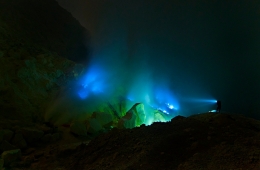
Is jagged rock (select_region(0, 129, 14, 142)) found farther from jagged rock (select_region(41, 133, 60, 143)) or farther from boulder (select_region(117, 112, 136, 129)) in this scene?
boulder (select_region(117, 112, 136, 129))

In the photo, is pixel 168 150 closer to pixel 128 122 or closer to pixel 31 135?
pixel 31 135

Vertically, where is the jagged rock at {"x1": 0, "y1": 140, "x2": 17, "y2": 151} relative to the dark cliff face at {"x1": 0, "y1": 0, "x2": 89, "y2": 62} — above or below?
below

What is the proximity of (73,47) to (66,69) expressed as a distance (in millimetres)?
10589

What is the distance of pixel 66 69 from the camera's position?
1662 centimetres

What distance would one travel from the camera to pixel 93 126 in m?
11.7

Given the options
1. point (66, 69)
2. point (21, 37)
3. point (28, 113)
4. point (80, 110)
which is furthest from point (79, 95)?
point (21, 37)

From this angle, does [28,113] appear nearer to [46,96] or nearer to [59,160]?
[46,96]

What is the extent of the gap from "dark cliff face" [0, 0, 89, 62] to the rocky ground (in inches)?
426

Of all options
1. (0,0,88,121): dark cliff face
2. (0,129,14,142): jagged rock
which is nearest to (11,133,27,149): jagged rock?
(0,129,14,142): jagged rock

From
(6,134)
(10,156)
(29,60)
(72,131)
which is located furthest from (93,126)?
(29,60)

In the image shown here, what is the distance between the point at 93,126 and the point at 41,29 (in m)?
15.7

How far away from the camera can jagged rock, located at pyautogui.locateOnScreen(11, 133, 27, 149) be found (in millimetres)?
8154

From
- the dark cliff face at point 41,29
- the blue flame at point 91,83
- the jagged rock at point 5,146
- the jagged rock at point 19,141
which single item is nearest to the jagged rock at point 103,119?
the blue flame at point 91,83

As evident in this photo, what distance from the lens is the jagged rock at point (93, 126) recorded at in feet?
38.0
